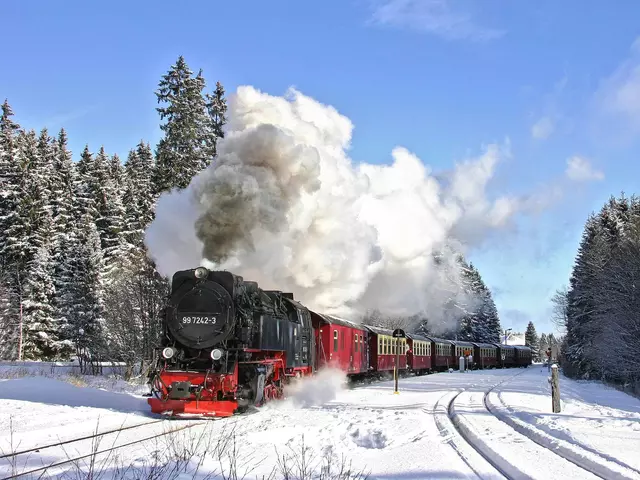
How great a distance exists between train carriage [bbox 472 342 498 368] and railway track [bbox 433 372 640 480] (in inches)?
1434

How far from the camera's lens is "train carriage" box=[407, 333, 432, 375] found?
103 ft

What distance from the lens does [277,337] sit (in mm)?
13750

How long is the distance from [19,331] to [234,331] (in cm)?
3349

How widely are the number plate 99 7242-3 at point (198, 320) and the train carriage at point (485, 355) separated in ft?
128

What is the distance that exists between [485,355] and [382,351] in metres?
24.8

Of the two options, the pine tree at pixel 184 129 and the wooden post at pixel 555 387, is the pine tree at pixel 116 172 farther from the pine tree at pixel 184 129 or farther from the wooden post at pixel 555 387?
the wooden post at pixel 555 387

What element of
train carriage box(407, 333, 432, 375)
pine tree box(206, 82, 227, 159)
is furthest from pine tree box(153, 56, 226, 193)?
train carriage box(407, 333, 432, 375)

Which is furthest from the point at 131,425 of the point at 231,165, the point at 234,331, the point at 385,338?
the point at 385,338

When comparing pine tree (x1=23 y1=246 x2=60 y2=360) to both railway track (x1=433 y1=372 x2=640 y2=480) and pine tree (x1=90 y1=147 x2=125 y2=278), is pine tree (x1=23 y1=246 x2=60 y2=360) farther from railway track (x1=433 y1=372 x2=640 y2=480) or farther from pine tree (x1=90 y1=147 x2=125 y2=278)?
railway track (x1=433 y1=372 x2=640 y2=480)

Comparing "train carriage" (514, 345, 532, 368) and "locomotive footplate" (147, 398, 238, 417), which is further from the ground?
"locomotive footplate" (147, 398, 238, 417)

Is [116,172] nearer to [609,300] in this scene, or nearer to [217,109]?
[217,109]

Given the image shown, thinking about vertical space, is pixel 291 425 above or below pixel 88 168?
below

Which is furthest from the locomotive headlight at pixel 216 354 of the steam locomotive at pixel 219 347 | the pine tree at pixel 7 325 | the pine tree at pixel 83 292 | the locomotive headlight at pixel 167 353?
the pine tree at pixel 7 325

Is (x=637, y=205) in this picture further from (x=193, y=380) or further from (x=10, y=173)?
(x=10, y=173)
